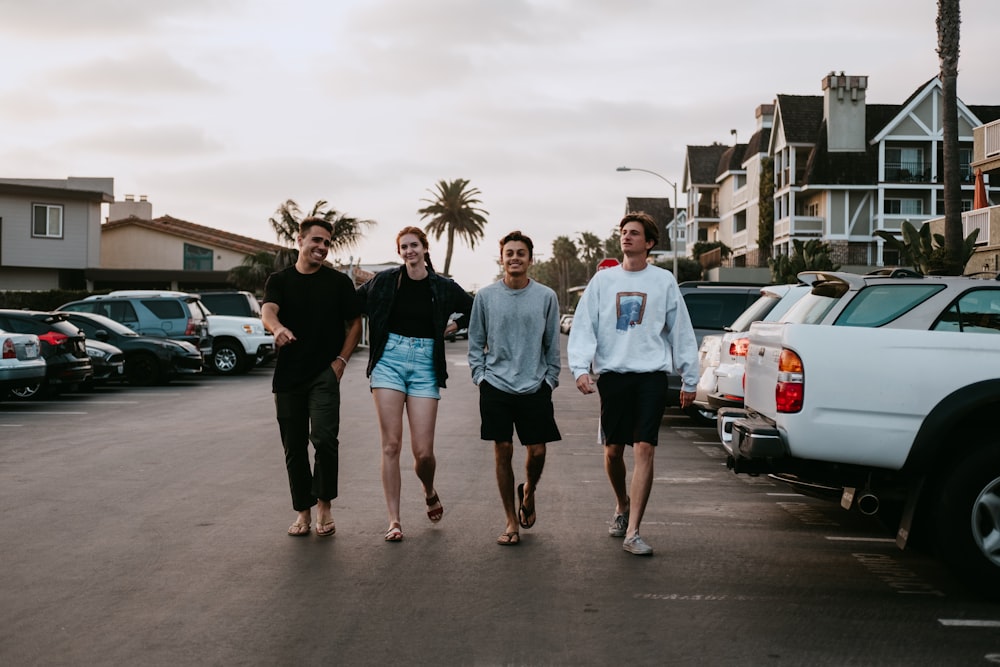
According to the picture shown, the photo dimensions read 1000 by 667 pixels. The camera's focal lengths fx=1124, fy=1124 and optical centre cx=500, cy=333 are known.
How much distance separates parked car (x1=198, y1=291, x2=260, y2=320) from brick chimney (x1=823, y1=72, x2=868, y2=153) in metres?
37.6

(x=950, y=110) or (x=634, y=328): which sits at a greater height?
(x=950, y=110)

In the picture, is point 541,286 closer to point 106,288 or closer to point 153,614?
point 153,614

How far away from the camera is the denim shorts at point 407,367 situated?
7.06 m

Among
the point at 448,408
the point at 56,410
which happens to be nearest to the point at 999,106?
the point at 448,408

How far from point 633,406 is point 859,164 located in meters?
52.8

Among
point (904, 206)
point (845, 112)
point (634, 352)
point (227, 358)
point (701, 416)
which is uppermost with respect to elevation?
point (845, 112)

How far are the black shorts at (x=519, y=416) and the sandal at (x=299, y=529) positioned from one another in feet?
4.39

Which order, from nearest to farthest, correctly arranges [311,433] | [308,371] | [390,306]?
[390,306]
[308,371]
[311,433]

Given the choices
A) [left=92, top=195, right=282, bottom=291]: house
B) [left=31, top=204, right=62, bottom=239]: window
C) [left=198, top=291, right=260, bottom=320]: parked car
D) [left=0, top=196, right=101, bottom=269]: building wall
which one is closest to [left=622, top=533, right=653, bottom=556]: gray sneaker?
[left=198, top=291, right=260, bottom=320]: parked car

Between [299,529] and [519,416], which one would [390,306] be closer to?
[519,416]

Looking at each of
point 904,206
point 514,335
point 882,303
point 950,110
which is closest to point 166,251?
point 904,206

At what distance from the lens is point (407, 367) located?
706 cm

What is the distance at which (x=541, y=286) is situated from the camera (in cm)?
696

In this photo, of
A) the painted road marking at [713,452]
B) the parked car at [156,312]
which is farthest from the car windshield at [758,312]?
the parked car at [156,312]
